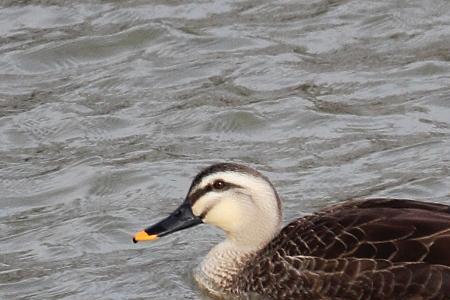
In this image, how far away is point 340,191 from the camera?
13.7m

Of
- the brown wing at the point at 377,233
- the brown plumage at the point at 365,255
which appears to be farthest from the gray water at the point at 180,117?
the brown wing at the point at 377,233

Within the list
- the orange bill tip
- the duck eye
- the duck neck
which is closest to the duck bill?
the orange bill tip

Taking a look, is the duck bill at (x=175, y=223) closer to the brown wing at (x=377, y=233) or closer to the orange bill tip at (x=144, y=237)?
the orange bill tip at (x=144, y=237)

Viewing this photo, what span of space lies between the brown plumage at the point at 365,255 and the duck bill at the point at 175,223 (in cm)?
64

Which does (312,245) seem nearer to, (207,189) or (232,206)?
(232,206)

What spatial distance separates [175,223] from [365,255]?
1.51 m

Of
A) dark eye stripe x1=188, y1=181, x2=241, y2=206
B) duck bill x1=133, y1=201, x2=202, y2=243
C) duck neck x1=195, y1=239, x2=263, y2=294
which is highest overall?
dark eye stripe x1=188, y1=181, x2=241, y2=206

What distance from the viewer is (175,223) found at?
12.1 m

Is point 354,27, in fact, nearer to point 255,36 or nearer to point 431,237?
point 255,36

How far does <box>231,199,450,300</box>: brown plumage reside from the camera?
11.1 m

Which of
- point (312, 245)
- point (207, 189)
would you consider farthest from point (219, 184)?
point (312, 245)

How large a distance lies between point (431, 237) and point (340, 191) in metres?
2.64

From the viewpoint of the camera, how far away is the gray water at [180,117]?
1309 cm

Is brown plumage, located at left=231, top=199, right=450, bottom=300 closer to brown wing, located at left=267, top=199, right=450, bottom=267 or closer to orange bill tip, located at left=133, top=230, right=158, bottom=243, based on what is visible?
brown wing, located at left=267, top=199, right=450, bottom=267
